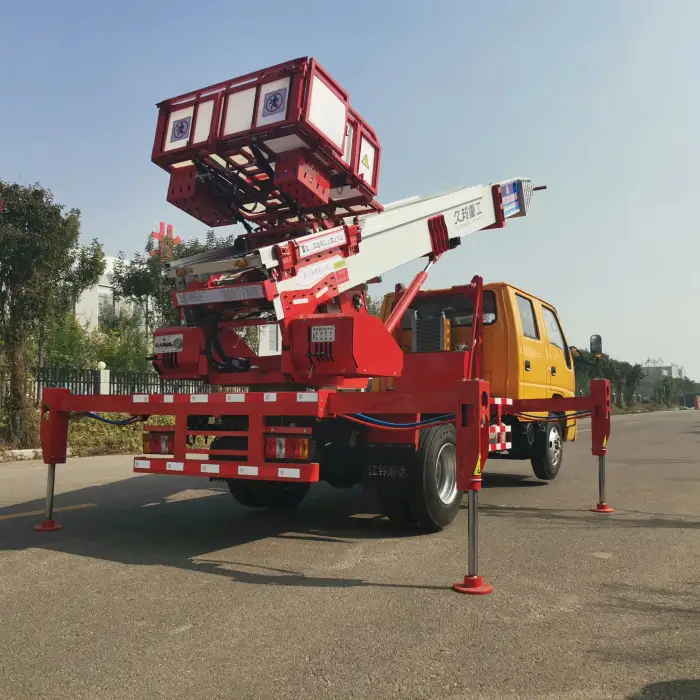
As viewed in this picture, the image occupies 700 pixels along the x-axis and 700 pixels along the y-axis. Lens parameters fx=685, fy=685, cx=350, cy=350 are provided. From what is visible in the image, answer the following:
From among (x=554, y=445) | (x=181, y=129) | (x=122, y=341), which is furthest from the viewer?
(x=122, y=341)

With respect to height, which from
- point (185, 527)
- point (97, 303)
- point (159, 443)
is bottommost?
point (185, 527)

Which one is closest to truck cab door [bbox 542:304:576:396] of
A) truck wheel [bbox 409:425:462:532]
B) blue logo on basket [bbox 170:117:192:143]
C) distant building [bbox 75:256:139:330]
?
truck wheel [bbox 409:425:462:532]

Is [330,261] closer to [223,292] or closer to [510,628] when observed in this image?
[223,292]

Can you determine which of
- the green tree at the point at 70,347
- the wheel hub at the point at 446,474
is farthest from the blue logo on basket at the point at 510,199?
the green tree at the point at 70,347

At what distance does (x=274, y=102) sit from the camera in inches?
227

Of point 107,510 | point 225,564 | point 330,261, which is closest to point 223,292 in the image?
point 330,261

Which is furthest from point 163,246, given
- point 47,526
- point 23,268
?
point 47,526

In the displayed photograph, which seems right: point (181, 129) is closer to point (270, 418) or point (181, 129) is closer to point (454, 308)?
point (270, 418)

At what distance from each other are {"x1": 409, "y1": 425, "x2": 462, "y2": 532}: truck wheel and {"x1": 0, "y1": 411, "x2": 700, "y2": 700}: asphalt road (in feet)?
0.63

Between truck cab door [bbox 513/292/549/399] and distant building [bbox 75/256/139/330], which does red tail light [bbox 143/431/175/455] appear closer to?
truck cab door [bbox 513/292/549/399]

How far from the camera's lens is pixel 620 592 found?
14.6ft

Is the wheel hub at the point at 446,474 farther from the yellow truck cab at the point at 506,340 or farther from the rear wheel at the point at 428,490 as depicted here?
the yellow truck cab at the point at 506,340

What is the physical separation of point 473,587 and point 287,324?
2507 millimetres

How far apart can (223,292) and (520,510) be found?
4.21m
